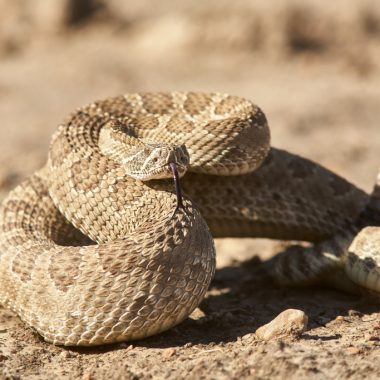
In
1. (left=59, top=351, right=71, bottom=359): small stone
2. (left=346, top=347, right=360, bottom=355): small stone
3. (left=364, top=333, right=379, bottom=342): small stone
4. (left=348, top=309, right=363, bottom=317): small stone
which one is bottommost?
(left=59, top=351, right=71, bottom=359): small stone

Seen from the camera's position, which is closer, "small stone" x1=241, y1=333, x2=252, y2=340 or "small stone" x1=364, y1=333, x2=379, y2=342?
"small stone" x1=364, y1=333, x2=379, y2=342

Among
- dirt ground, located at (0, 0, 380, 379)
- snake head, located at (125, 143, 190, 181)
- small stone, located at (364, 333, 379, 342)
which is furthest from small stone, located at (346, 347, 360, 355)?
snake head, located at (125, 143, 190, 181)

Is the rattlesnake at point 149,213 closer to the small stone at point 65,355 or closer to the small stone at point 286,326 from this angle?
the small stone at point 65,355

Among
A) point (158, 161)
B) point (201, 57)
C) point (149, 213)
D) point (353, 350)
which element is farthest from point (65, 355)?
point (201, 57)

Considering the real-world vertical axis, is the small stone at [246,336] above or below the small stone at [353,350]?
below

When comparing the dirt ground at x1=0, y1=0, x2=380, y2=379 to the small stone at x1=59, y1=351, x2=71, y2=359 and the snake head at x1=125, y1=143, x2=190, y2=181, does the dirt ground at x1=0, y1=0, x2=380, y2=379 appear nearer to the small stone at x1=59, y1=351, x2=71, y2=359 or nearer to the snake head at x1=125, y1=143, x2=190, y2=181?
the small stone at x1=59, y1=351, x2=71, y2=359

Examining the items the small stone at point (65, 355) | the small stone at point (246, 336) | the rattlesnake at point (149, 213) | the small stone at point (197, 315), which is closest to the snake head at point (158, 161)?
the rattlesnake at point (149, 213)

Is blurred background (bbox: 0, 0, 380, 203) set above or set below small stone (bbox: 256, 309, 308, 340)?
above
